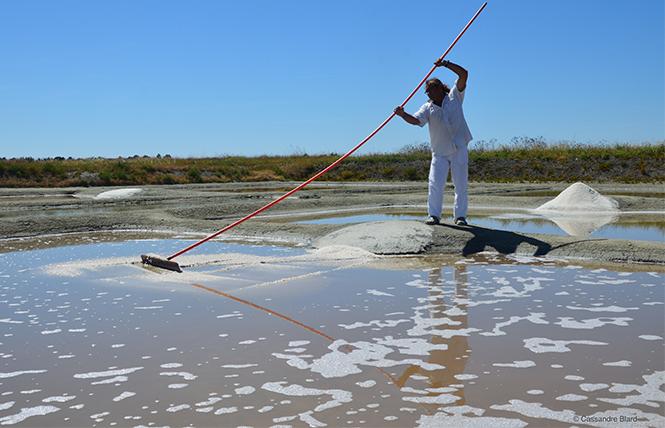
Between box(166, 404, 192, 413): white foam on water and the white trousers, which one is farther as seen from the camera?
the white trousers

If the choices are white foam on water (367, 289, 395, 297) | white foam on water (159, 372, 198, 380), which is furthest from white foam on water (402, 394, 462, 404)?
white foam on water (367, 289, 395, 297)

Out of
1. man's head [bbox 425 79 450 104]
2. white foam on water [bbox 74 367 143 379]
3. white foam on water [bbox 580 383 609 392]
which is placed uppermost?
man's head [bbox 425 79 450 104]

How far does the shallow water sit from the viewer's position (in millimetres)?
8953

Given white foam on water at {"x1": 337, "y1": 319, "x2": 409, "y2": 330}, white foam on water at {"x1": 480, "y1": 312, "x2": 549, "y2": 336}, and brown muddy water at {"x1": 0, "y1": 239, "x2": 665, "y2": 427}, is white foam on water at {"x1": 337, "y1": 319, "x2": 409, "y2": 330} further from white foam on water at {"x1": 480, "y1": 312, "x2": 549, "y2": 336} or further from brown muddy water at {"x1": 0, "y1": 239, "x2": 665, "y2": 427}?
white foam on water at {"x1": 480, "y1": 312, "x2": 549, "y2": 336}

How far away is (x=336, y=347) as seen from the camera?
383 centimetres

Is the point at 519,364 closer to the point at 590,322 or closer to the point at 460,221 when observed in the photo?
the point at 590,322

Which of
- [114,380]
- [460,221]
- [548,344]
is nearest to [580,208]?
[460,221]

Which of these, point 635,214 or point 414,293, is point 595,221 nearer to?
point 635,214

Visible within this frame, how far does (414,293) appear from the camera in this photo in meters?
5.29

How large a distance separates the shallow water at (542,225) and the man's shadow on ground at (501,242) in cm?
142

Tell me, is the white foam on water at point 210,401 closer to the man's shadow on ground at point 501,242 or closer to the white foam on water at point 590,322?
the white foam on water at point 590,322

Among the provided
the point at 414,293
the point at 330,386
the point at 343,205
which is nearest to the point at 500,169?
the point at 343,205

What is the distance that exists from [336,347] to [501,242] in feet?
13.3

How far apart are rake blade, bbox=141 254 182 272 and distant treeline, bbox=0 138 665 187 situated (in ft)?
62.4
